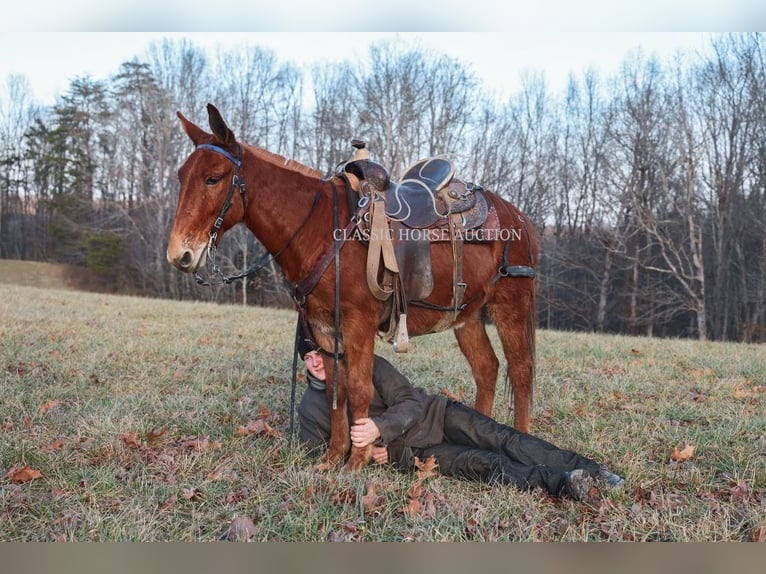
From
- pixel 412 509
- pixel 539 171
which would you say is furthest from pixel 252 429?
pixel 539 171

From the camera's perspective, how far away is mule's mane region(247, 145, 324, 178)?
322 centimetres

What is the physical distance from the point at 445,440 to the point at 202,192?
7.44ft

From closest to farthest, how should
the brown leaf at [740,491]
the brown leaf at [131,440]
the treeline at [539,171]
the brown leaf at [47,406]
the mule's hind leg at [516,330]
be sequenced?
the brown leaf at [740,491] → the brown leaf at [131,440] → the mule's hind leg at [516,330] → the brown leaf at [47,406] → the treeline at [539,171]

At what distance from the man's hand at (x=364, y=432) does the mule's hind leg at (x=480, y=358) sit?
1.28m

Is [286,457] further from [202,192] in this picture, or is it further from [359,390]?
[202,192]

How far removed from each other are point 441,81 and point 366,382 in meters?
12.8

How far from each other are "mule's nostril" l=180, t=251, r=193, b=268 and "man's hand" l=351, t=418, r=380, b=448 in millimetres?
1405

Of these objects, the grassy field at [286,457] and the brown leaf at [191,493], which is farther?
the brown leaf at [191,493]

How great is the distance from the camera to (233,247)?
1991 cm

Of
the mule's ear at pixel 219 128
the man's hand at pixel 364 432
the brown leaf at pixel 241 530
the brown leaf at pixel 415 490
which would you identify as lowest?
the brown leaf at pixel 241 530

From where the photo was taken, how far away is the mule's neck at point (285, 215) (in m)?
3.14

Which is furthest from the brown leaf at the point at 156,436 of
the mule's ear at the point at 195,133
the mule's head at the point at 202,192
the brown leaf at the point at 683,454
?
the brown leaf at the point at 683,454

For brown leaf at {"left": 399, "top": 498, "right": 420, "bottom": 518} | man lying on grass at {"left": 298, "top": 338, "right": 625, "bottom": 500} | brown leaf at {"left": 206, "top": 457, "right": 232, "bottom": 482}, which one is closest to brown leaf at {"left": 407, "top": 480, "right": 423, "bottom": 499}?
brown leaf at {"left": 399, "top": 498, "right": 420, "bottom": 518}

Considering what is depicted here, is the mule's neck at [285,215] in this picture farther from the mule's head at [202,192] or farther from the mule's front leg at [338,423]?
the mule's front leg at [338,423]
